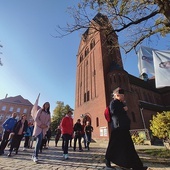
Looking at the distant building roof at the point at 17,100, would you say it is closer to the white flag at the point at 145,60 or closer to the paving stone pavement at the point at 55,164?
the paving stone pavement at the point at 55,164

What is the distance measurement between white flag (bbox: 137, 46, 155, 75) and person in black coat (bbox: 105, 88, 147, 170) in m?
5.42

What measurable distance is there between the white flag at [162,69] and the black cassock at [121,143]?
154 inches

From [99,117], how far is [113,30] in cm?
1442

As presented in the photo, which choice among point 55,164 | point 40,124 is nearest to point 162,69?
point 40,124

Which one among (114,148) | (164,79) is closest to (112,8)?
(164,79)

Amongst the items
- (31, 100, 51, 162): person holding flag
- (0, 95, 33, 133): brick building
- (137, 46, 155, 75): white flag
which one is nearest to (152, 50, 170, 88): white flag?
(137, 46, 155, 75): white flag

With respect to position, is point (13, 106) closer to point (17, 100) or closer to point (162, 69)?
point (17, 100)

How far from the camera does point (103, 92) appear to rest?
66.3ft

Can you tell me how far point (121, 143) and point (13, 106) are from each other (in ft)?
180

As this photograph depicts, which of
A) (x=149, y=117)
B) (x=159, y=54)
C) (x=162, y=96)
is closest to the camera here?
(x=159, y=54)

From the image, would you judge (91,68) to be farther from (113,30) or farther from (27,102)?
(27,102)

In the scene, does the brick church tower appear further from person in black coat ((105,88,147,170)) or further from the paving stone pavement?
person in black coat ((105,88,147,170))

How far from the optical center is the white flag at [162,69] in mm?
A: 6088

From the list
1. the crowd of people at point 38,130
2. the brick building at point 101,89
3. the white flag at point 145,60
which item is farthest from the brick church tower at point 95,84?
the crowd of people at point 38,130
